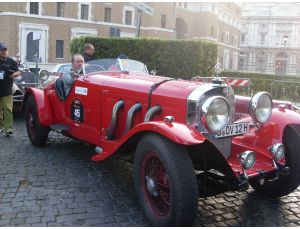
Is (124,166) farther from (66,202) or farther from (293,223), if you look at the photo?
(293,223)

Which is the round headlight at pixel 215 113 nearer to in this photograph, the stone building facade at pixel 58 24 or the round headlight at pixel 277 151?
the round headlight at pixel 277 151

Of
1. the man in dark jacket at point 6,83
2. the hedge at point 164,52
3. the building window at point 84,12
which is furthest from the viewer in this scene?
the building window at point 84,12

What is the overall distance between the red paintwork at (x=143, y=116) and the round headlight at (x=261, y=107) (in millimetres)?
143

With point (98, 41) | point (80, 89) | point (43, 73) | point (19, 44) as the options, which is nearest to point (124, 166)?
point (80, 89)

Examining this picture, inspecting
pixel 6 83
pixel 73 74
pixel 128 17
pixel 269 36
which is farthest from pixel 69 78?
pixel 269 36

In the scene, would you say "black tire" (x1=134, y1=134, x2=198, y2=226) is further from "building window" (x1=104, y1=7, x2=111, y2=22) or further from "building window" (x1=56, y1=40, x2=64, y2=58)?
"building window" (x1=104, y1=7, x2=111, y2=22)

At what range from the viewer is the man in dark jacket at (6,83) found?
7477 mm

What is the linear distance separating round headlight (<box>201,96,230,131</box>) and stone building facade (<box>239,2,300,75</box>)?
253ft

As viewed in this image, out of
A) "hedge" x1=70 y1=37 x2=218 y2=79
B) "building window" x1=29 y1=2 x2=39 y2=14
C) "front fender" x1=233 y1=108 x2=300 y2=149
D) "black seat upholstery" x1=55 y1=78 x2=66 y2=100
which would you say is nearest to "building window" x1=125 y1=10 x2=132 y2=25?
"building window" x1=29 y1=2 x2=39 y2=14

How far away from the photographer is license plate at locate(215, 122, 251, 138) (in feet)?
13.8

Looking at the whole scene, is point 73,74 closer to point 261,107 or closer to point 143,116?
point 143,116

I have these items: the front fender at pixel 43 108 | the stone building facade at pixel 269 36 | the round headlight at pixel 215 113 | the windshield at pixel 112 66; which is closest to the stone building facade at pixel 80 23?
the stone building facade at pixel 269 36

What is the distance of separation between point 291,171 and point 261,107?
2.74 ft

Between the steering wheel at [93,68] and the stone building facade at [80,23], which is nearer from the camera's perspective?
the steering wheel at [93,68]
